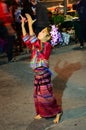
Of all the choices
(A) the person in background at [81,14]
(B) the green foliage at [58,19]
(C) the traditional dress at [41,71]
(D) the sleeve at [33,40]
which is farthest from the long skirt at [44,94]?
(B) the green foliage at [58,19]

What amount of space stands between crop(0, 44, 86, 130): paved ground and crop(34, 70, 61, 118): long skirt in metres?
0.21

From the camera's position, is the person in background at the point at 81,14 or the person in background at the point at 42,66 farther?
the person in background at the point at 81,14

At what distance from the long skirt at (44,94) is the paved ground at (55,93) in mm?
211

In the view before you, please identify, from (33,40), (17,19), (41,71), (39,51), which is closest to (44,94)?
(41,71)

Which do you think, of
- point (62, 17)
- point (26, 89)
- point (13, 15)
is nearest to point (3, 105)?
point (26, 89)

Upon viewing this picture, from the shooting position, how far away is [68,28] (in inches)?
529

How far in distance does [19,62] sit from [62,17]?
3834 mm

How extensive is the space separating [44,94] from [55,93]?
4.80 feet

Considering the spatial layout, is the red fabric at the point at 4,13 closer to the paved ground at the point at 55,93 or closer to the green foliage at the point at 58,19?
the paved ground at the point at 55,93

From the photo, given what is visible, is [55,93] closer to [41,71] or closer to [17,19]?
[41,71]

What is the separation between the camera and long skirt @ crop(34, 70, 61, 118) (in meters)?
5.54

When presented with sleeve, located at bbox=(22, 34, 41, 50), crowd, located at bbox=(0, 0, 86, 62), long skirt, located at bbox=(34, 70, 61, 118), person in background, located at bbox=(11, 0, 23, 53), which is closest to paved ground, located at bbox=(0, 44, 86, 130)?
long skirt, located at bbox=(34, 70, 61, 118)

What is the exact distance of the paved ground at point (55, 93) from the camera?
5.65 meters

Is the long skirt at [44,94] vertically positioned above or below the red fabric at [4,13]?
below
